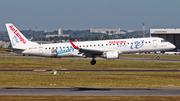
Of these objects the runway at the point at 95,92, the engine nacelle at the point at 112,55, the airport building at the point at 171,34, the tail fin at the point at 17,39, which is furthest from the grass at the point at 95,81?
the airport building at the point at 171,34

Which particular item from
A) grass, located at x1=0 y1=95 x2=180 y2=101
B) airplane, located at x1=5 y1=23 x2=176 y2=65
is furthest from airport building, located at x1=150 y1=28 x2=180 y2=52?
grass, located at x1=0 y1=95 x2=180 y2=101

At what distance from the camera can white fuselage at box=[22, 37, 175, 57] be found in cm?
4584

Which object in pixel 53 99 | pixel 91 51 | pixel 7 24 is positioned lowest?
pixel 53 99

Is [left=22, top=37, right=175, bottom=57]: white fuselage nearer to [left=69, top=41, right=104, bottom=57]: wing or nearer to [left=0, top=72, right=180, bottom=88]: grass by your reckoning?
[left=69, top=41, right=104, bottom=57]: wing

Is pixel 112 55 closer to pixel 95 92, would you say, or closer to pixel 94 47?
pixel 94 47

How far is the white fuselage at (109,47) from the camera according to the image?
45844mm

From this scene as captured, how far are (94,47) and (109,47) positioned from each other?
261 cm

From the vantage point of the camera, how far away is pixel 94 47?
46812 millimetres

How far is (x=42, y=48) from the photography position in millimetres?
47875

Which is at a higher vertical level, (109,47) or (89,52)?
(109,47)

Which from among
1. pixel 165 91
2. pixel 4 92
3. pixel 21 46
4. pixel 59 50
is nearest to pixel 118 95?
pixel 165 91

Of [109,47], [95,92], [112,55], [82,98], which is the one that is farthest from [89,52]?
[82,98]

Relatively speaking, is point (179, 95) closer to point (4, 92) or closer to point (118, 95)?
point (118, 95)

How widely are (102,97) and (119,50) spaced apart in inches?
968
